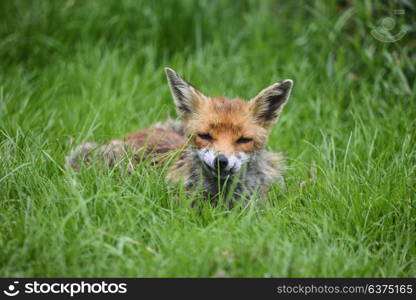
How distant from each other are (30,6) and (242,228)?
6.40 meters

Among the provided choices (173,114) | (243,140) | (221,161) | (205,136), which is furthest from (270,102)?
(173,114)

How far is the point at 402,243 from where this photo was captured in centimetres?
477

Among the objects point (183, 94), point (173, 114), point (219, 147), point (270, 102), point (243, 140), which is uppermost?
point (173, 114)

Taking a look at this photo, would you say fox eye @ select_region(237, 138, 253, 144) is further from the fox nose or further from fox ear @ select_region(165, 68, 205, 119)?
fox ear @ select_region(165, 68, 205, 119)

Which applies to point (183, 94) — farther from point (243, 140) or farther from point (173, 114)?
point (173, 114)

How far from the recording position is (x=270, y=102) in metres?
5.88

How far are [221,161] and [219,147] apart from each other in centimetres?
17

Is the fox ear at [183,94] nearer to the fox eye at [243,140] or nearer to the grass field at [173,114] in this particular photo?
the grass field at [173,114]

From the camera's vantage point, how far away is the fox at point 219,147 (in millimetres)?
5410

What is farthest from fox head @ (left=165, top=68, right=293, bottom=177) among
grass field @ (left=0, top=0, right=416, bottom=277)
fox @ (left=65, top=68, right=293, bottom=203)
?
grass field @ (left=0, top=0, right=416, bottom=277)

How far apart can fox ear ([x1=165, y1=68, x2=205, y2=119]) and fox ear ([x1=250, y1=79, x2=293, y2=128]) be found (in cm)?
59

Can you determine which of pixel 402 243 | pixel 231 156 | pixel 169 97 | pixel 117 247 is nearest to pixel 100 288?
pixel 117 247

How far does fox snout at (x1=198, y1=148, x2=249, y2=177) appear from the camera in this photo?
5211 millimetres

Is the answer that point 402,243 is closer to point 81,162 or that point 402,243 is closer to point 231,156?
point 231,156
